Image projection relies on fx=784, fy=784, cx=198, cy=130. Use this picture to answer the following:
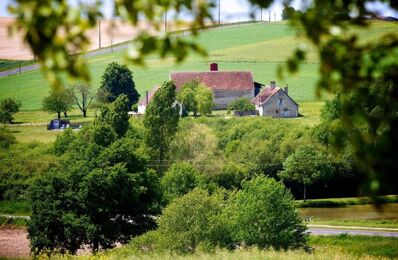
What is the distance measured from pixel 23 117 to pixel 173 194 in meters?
52.8

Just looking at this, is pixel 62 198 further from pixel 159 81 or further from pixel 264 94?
pixel 159 81

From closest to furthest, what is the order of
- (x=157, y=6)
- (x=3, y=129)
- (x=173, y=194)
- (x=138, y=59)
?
(x=138, y=59) < (x=157, y=6) < (x=173, y=194) < (x=3, y=129)

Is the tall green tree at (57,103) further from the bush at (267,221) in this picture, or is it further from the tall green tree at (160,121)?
→ the bush at (267,221)

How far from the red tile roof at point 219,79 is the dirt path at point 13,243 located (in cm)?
5585

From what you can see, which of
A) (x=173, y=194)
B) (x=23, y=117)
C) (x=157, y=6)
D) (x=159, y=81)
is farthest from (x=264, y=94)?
(x=157, y=6)

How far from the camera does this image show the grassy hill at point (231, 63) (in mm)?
99500

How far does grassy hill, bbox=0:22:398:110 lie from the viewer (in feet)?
326

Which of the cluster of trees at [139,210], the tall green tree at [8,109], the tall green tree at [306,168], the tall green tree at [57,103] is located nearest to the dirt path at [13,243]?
the cluster of trees at [139,210]

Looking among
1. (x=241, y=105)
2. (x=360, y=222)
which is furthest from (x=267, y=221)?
(x=241, y=105)

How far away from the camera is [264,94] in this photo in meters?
92.4

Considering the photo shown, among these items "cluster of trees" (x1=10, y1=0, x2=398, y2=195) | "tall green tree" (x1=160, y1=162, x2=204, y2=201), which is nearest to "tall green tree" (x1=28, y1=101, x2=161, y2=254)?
"tall green tree" (x1=160, y1=162, x2=204, y2=201)

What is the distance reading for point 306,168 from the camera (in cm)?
5891

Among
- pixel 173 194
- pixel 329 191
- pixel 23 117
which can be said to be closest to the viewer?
pixel 173 194

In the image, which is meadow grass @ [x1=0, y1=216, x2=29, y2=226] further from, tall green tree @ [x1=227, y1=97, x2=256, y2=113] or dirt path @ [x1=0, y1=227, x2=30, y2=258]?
tall green tree @ [x1=227, y1=97, x2=256, y2=113]
